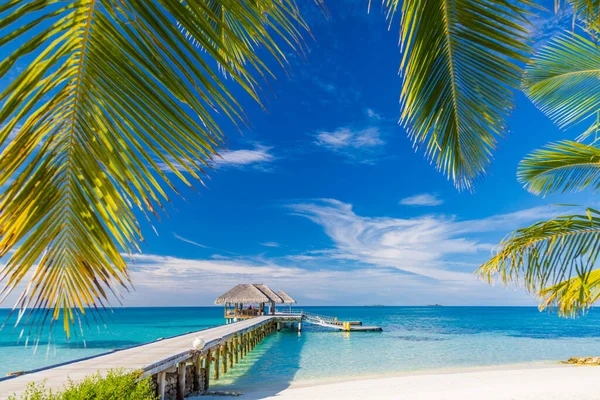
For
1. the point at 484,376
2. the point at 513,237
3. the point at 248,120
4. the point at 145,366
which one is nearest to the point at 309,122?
the point at 484,376

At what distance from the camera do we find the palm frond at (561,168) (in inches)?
150

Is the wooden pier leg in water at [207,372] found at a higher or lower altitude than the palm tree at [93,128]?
lower

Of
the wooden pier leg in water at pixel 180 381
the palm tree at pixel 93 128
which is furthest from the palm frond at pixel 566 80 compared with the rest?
the wooden pier leg in water at pixel 180 381

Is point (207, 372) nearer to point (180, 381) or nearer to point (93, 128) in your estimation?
point (180, 381)

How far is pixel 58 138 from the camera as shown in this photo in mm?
1023

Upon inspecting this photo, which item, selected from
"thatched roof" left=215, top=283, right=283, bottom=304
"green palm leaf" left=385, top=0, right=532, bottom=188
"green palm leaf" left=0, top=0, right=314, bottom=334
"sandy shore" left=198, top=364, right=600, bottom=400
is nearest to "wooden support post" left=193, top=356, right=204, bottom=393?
"sandy shore" left=198, top=364, right=600, bottom=400

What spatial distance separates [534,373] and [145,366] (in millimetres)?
14537

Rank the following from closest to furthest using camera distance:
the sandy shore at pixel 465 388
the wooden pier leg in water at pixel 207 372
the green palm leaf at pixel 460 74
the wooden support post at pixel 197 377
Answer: the green palm leaf at pixel 460 74
the sandy shore at pixel 465 388
the wooden support post at pixel 197 377
the wooden pier leg in water at pixel 207 372

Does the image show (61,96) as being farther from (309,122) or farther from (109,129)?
(309,122)

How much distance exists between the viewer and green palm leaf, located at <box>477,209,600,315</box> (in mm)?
3650

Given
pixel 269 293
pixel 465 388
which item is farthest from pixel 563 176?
pixel 269 293

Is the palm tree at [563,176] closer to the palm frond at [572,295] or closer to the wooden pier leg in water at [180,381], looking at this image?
the palm frond at [572,295]

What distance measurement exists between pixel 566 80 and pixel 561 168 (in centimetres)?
81

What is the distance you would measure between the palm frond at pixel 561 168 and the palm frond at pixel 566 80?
322 mm
